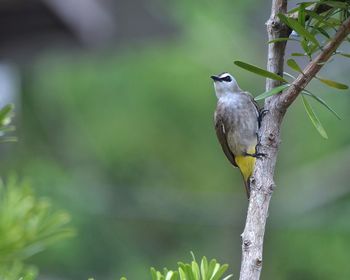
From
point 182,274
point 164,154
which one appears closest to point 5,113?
point 182,274

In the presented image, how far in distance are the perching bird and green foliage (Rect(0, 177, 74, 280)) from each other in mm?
674

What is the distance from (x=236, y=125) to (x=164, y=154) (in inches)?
82.1

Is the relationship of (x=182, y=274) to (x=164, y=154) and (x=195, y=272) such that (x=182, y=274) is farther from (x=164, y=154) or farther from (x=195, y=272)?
(x=164, y=154)

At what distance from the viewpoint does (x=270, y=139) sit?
0.77m

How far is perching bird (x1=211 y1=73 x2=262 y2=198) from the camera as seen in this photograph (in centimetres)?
153

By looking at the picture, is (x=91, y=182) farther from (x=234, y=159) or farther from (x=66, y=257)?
(x=234, y=159)

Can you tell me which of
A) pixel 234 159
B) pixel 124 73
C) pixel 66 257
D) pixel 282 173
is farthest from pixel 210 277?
pixel 124 73

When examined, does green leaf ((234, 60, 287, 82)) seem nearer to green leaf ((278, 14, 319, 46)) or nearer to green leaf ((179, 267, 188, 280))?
green leaf ((278, 14, 319, 46))

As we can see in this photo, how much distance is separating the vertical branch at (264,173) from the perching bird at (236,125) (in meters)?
0.65

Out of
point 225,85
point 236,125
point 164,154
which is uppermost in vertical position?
point 164,154

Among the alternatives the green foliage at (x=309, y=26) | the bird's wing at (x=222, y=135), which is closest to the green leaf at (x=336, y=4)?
the green foliage at (x=309, y=26)

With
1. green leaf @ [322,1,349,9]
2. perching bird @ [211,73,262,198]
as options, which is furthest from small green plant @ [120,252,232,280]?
perching bird @ [211,73,262,198]

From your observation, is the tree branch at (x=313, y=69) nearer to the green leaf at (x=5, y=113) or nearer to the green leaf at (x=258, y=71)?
the green leaf at (x=258, y=71)

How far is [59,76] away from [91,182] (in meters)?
0.65
